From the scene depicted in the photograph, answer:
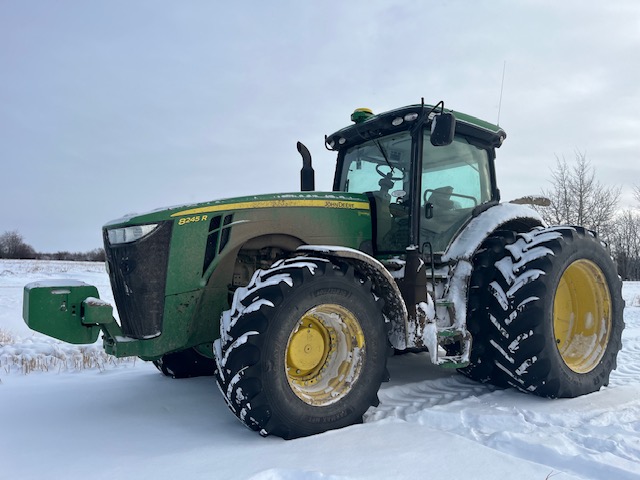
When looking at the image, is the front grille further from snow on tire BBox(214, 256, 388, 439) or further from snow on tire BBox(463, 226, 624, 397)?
snow on tire BBox(463, 226, 624, 397)

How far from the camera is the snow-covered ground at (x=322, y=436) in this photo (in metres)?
2.45

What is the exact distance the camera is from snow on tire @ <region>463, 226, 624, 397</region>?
3.90 m

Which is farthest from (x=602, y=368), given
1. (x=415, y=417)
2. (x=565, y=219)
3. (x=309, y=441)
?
(x=565, y=219)

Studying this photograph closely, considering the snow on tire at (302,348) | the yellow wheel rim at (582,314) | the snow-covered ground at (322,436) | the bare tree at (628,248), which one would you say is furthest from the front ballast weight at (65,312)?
the bare tree at (628,248)

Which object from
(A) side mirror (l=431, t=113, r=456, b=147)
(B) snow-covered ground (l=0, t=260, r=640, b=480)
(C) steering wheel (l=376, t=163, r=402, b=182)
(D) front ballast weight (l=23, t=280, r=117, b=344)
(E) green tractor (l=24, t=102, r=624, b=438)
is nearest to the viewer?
(B) snow-covered ground (l=0, t=260, r=640, b=480)

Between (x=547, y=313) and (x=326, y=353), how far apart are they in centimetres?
181

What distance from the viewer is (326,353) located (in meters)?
3.43

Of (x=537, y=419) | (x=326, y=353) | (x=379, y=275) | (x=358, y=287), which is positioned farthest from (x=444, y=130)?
(x=537, y=419)

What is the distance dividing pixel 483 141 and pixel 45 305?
406cm

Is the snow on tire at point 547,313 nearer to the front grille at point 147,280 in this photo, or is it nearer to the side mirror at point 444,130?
the side mirror at point 444,130

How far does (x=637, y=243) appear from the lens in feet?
141

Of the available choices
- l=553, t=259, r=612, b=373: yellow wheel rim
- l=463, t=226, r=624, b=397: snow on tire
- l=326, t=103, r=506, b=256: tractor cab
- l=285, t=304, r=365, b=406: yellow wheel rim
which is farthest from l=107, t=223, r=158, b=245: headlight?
l=553, t=259, r=612, b=373: yellow wheel rim

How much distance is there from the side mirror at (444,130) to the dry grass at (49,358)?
152 inches

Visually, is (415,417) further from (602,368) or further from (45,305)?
(45,305)
